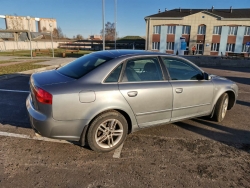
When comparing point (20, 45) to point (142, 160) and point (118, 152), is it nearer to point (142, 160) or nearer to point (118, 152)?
point (118, 152)

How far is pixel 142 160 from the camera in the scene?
2.81 metres

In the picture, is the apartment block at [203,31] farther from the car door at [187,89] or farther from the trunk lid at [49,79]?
the trunk lid at [49,79]

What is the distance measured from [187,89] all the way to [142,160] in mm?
1586

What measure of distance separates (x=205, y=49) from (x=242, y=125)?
37661mm

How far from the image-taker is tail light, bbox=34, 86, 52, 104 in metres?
2.54

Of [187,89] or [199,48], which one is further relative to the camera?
[199,48]

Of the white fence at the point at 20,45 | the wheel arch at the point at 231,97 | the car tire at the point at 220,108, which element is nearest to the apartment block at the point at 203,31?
the white fence at the point at 20,45

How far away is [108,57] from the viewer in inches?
124

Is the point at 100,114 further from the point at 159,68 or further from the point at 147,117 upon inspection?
the point at 159,68

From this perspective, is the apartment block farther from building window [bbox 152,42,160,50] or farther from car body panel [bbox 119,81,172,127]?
car body panel [bbox 119,81,172,127]

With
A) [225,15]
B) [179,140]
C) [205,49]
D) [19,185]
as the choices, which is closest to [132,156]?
[179,140]

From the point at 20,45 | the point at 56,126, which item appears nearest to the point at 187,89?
the point at 56,126

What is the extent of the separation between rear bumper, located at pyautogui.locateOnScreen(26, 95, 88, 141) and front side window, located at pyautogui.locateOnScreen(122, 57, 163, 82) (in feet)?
3.37

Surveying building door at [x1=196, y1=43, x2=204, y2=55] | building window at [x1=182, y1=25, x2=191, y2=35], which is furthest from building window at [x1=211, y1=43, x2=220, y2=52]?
building window at [x1=182, y1=25, x2=191, y2=35]
